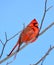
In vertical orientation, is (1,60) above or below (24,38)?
above

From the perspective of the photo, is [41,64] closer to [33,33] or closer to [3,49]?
[3,49]

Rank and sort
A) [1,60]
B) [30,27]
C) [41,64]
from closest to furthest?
[1,60] < [41,64] < [30,27]

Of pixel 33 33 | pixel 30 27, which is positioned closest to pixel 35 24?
pixel 30 27

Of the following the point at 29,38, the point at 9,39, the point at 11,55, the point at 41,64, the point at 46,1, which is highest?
the point at 46,1

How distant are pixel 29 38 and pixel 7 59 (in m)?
1.03

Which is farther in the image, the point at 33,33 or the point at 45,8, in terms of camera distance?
the point at 33,33

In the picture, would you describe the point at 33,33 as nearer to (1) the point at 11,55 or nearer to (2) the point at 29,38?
(2) the point at 29,38

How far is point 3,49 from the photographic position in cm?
218

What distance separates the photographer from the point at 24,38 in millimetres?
3068

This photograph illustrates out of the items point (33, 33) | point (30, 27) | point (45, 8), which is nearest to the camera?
point (45, 8)

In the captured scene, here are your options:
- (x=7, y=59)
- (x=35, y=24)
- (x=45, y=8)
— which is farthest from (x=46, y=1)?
(x=35, y=24)

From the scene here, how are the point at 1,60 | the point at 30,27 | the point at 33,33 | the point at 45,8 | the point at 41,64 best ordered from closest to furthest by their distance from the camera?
1. the point at 1,60
2. the point at 41,64
3. the point at 45,8
4. the point at 33,33
5. the point at 30,27

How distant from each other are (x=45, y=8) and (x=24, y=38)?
810 mm

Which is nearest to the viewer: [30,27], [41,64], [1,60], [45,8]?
[1,60]
